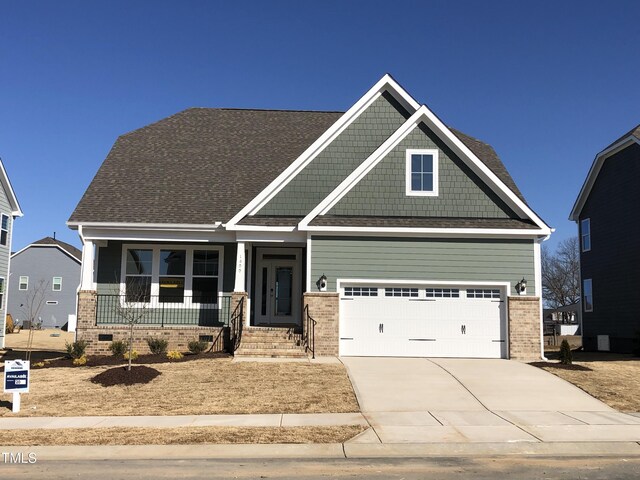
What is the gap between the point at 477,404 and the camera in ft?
40.8

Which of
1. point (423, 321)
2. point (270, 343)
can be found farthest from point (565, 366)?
point (270, 343)

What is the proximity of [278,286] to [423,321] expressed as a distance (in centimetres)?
582

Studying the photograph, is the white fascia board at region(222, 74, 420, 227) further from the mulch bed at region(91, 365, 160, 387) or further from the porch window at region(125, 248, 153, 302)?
the mulch bed at region(91, 365, 160, 387)

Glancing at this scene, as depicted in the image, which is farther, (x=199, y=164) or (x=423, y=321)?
(x=199, y=164)

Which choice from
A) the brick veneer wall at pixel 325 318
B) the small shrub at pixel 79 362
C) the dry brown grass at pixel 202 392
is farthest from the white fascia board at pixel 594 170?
the small shrub at pixel 79 362

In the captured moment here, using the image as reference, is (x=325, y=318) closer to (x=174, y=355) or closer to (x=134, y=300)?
(x=174, y=355)

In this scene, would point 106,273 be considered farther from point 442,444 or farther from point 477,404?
point 442,444

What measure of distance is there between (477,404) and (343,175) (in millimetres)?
9686

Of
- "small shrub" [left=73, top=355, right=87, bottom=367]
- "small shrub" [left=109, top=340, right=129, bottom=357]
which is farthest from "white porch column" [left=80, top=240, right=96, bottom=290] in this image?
"small shrub" [left=73, top=355, right=87, bottom=367]

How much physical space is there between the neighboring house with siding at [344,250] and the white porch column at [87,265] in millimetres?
46

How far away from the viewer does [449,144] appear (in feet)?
62.8

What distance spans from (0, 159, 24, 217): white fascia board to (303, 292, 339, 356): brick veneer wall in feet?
58.9

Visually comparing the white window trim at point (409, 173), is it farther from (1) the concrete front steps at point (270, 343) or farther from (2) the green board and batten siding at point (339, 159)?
(1) the concrete front steps at point (270, 343)

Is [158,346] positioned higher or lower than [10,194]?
lower
